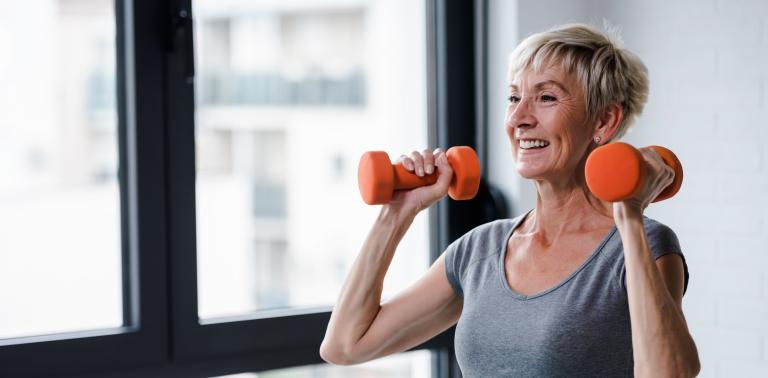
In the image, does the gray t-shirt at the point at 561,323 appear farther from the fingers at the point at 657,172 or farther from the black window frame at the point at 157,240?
the black window frame at the point at 157,240

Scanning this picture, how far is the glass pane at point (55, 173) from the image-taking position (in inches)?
80.1

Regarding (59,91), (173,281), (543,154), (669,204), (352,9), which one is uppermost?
(352,9)

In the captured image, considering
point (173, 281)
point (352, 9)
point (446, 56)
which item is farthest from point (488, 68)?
point (173, 281)

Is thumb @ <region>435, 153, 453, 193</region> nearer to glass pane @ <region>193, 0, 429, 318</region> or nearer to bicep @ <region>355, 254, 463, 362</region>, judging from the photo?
bicep @ <region>355, 254, 463, 362</region>

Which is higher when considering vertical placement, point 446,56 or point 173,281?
point 446,56

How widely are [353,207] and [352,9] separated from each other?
25.3 inches

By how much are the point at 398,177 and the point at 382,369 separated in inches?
50.2

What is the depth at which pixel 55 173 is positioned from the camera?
89.0 inches

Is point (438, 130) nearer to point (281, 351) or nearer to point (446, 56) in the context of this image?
point (446, 56)

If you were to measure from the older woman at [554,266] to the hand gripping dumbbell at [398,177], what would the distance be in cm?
3

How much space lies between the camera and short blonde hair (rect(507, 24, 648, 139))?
5.09 ft

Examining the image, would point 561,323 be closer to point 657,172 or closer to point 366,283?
point 657,172

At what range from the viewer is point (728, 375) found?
6.76 feet

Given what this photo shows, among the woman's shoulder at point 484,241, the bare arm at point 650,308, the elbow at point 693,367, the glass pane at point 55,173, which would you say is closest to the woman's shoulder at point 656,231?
the bare arm at point 650,308
